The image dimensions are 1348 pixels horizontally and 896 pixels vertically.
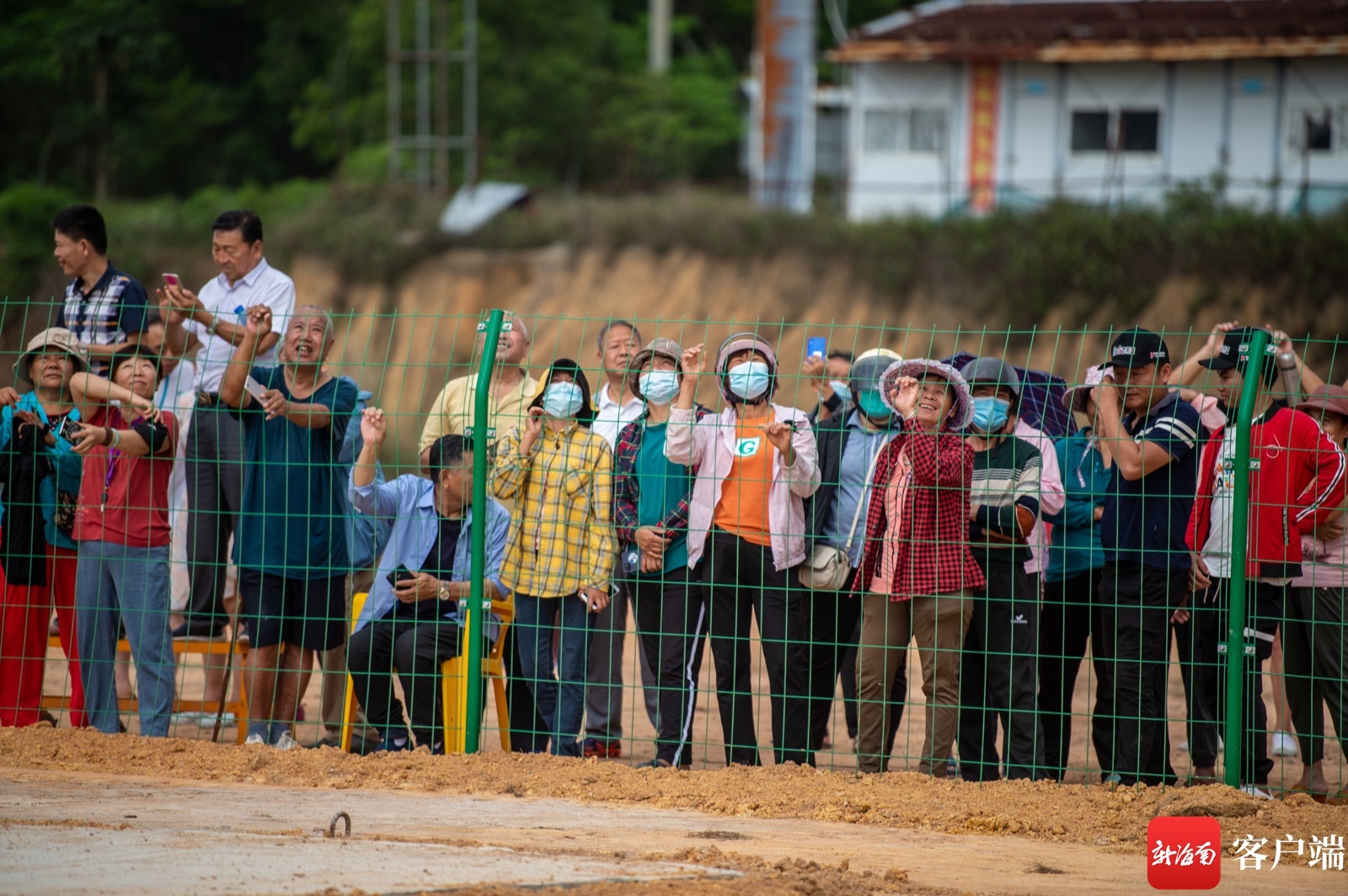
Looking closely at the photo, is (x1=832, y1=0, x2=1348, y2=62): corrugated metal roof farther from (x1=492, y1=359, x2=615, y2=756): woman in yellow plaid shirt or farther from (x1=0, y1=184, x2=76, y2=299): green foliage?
(x1=492, y1=359, x2=615, y2=756): woman in yellow plaid shirt

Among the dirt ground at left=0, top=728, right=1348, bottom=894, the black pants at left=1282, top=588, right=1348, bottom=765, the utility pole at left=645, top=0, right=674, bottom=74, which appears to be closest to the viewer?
the dirt ground at left=0, top=728, right=1348, bottom=894

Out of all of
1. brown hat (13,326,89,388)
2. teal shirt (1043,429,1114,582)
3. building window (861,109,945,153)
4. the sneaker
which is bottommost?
the sneaker

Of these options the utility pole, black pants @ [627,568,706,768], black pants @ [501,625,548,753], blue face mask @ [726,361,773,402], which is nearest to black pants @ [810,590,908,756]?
black pants @ [627,568,706,768]

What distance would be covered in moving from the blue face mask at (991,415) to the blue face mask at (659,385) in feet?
4.84

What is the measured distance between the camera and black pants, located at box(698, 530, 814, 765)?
6668 millimetres

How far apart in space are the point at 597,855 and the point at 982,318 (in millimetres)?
20217

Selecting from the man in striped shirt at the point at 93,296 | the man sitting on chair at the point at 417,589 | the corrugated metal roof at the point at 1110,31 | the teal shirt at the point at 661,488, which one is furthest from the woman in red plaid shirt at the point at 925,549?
the corrugated metal roof at the point at 1110,31

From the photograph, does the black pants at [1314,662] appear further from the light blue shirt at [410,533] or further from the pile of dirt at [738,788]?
the light blue shirt at [410,533]

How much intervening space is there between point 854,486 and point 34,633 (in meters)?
4.26

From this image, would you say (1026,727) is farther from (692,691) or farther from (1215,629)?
(692,691)

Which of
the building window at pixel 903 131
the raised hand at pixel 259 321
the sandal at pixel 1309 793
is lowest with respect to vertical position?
the sandal at pixel 1309 793

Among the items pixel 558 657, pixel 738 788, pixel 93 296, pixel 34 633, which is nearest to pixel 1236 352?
pixel 738 788

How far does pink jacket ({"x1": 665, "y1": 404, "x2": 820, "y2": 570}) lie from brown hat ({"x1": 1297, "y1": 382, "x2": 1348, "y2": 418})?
2.34 m

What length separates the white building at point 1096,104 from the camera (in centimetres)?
2583
